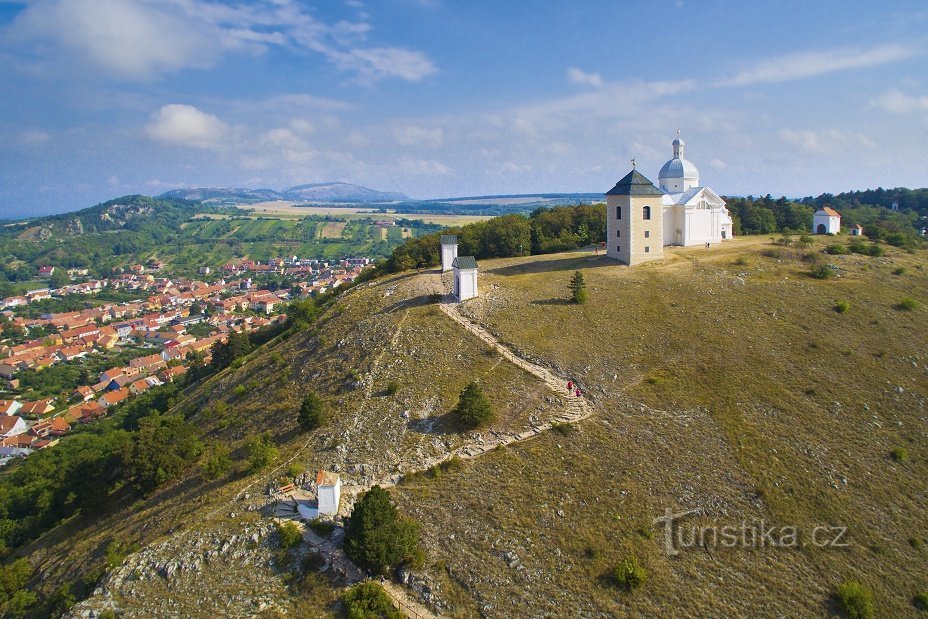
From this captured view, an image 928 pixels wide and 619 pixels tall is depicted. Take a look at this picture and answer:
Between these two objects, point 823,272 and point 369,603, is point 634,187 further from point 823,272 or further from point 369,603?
point 369,603

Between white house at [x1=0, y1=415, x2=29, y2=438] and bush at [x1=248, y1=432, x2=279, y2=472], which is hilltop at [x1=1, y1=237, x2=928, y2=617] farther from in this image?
white house at [x1=0, y1=415, x2=29, y2=438]

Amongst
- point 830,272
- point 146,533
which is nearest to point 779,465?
point 830,272

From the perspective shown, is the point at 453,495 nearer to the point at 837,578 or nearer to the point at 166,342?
the point at 837,578

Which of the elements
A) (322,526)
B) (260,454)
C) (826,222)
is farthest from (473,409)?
(826,222)

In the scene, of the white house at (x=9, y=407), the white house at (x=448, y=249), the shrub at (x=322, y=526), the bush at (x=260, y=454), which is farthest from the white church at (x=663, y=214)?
the white house at (x=9, y=407)

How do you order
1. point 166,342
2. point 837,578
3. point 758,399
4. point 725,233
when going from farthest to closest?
point 166,342 → point 725,233 → point 758,399 → point 837,578

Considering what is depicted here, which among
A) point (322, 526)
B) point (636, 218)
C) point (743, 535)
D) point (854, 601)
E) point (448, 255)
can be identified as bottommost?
point (854, 601)
